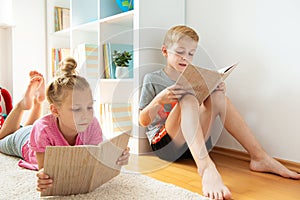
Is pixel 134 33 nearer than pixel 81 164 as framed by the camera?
No

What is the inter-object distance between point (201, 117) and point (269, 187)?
0.36 metres

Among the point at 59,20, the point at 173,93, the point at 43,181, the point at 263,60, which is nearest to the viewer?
the point at 43,181

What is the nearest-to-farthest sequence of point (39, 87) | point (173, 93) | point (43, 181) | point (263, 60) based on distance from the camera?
point (43, 181), point (173, 93), point (263, 60), point (39, 87)

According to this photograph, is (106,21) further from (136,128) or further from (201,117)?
(201,117)

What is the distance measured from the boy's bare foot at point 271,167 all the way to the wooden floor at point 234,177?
21mm

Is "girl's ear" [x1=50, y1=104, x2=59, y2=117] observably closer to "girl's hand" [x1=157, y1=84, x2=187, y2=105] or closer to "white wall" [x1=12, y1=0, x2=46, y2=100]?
"girl's hand" [x1=157, y1=84, x2=187, y2=105]

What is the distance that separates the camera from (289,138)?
1255 mm

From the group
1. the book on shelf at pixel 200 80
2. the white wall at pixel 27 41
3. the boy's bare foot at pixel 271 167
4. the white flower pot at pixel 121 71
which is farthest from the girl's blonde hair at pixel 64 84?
the white wall at pixel 27 41

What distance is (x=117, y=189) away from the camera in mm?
945

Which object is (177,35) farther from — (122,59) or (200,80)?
(122,59)

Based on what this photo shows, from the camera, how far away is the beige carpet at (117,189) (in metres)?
0.87

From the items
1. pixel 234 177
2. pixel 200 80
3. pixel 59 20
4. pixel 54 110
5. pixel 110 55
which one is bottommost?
pixel 234 177

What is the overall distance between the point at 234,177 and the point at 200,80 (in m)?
0.37

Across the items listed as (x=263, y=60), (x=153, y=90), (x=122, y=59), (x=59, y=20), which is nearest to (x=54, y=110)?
(x=153, y=90)
